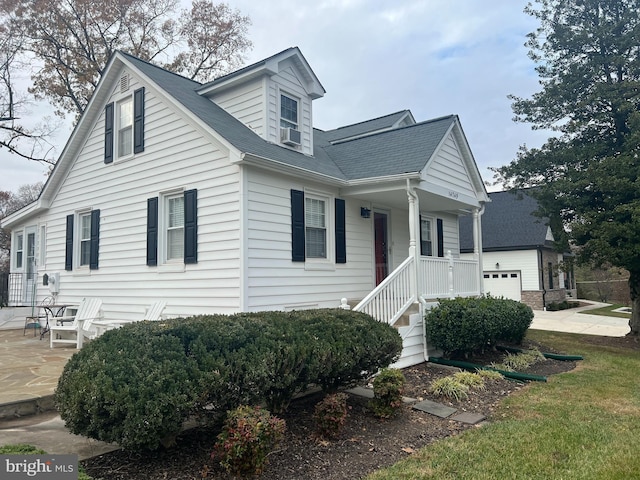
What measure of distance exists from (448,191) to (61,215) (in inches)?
379

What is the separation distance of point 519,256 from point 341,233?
50.8ft

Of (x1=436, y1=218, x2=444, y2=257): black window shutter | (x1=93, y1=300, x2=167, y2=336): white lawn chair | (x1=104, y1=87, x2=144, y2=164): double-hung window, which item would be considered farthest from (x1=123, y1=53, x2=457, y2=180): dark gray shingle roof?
(x1=93, y1=300, x2=167, y2=336): white lawn chair

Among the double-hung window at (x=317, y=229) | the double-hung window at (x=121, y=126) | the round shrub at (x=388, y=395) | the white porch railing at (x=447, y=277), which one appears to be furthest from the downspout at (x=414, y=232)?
the double-hung window at (x=121, y=126)

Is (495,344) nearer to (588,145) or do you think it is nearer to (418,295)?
(418,295)

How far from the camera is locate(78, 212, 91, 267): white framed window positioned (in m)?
11.0

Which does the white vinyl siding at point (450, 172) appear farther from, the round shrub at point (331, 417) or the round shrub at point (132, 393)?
the round shrub at point (132, 393)

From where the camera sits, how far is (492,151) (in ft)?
65.3

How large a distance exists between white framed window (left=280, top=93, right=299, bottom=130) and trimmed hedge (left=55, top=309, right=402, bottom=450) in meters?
5.79

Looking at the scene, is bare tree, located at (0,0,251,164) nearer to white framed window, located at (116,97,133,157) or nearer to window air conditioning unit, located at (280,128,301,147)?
white framed window, located at (116,97,133,157)

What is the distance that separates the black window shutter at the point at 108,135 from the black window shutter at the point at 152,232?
214 cm

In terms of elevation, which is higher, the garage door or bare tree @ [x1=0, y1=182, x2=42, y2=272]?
bare tree @ [x1=0, y1=182, x2=42, y2=272]

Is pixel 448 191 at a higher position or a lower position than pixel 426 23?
lower

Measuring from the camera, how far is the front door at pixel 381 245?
1073 centimetres

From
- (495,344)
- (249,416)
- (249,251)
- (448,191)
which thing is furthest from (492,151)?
(249,416)
